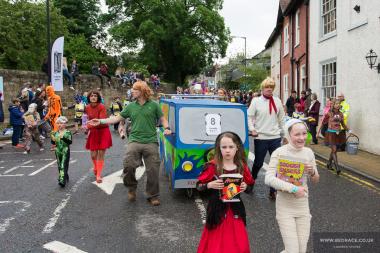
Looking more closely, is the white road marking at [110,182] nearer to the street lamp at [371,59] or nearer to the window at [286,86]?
the street lamp at [371,59]

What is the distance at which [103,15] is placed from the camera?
1943 inches

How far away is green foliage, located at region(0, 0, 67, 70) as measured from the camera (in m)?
31.5

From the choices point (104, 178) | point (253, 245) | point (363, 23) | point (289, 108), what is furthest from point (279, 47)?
point (253, 245)

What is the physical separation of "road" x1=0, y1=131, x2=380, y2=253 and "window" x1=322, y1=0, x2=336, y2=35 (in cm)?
909

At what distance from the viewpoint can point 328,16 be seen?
55.1ft

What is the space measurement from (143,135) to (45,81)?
17.4 meters

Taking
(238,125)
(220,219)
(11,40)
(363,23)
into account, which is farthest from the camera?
(11,40)

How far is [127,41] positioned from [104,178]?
130 feet

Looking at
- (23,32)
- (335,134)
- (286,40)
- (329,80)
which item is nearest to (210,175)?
(335,134)

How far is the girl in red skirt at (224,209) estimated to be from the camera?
3490mm

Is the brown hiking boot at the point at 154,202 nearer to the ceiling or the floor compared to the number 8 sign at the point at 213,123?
nearer to the floor

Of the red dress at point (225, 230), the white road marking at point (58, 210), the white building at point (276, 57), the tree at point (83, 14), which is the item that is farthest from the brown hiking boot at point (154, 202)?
the tree at point (83, 14)

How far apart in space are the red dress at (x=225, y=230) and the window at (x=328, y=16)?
14.3 meters

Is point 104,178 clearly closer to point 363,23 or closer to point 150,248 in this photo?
point 150,248
